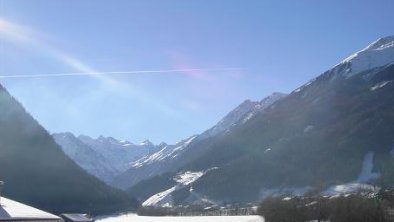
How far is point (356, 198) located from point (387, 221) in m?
24.7

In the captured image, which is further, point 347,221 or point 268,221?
point 268,221

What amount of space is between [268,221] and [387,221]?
41.6 m

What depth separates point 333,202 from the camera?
194625 mm

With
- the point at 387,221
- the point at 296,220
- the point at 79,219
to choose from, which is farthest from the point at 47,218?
the point at 296,220

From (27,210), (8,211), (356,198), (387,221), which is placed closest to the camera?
(8,211)

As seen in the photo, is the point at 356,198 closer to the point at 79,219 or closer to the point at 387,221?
the point at 387,221

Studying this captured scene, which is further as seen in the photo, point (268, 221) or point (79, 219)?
point (268, 221)

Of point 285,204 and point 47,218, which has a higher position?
point 285,204

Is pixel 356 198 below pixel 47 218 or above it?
above

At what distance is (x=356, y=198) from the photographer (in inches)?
7485

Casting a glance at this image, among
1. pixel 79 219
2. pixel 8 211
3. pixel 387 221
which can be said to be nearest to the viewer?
pixel 8 211

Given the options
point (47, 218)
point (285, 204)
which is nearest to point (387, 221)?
point (285, 204)

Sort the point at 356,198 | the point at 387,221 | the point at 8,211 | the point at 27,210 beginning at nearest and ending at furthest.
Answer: the point at 8,211 < the point at 27,210 < the point at 387,221 < the point at 356,198

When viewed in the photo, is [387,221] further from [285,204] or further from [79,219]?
[79,219]
